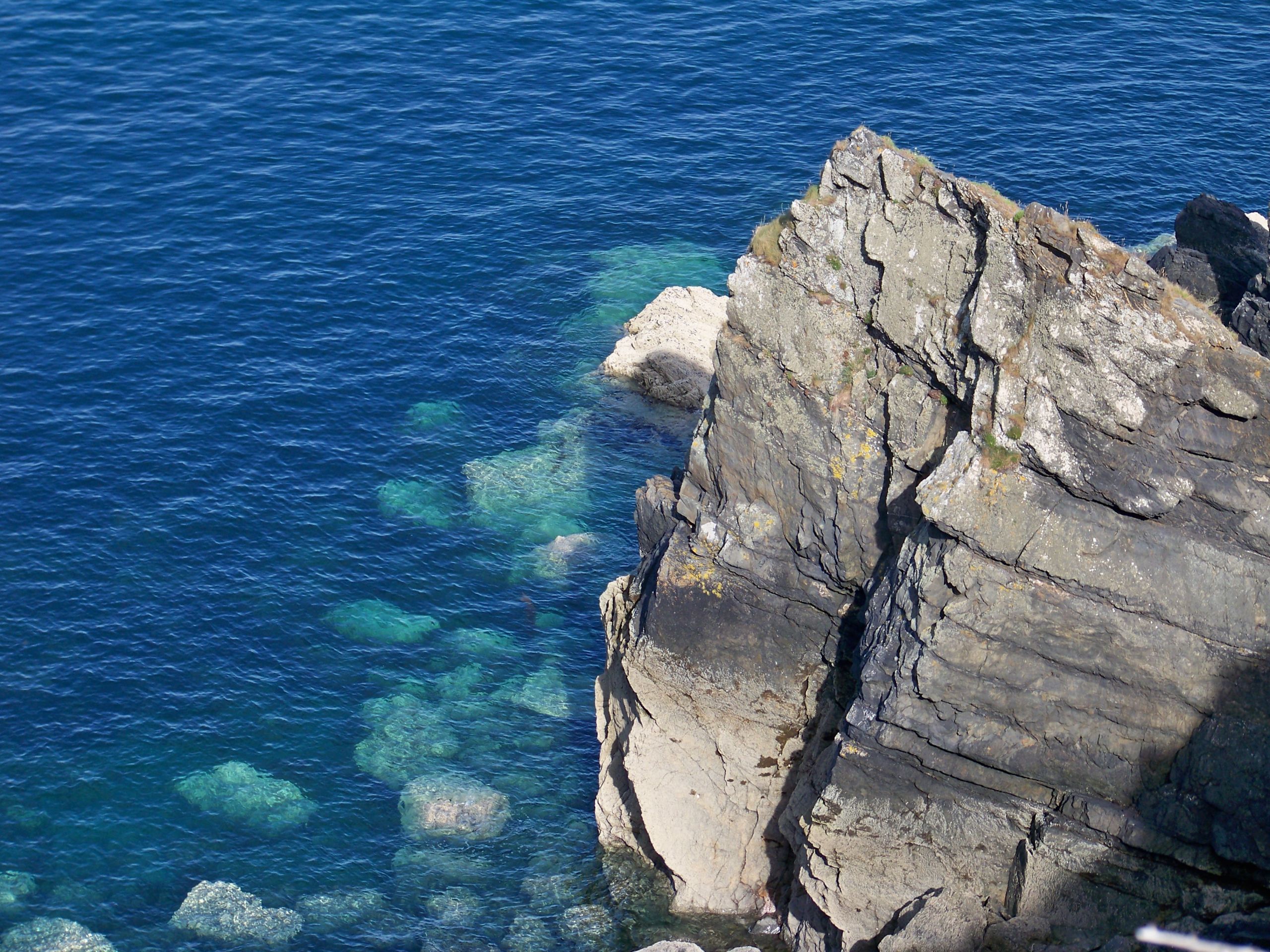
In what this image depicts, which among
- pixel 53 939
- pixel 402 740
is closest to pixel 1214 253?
pixel 402 740

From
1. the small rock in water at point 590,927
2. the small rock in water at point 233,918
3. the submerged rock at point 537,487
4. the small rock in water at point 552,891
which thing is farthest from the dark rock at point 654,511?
the submerged rock at point 537,487

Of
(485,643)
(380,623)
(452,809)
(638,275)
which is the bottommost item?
(452,809)

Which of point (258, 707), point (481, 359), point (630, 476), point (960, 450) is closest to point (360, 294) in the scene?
point (481, 359)

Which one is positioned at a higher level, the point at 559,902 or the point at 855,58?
the point at 855,58

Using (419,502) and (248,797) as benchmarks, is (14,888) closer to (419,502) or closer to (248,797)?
(248,797)

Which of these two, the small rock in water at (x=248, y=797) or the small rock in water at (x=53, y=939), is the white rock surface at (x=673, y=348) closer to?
the small rock in water at (x=248, y=797)

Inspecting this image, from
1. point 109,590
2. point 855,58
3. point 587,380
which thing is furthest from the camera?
point 855,58

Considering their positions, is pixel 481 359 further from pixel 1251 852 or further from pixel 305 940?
pixel 1251 852
